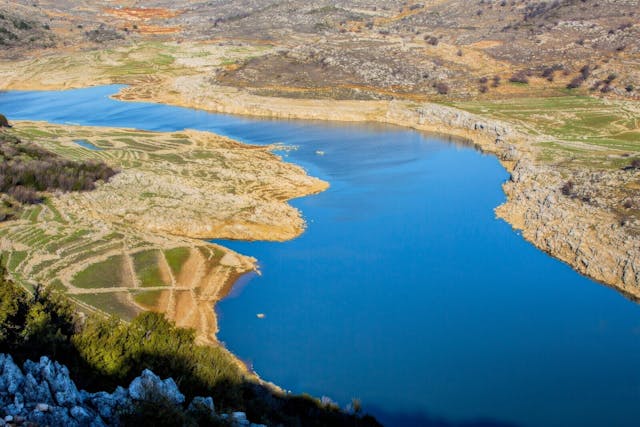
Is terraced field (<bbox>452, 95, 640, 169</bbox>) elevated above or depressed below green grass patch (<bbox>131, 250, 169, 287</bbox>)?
above

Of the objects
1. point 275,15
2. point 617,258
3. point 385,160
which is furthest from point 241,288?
point 275,15

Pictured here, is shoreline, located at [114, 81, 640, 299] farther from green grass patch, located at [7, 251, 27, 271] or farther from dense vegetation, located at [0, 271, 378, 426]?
green grass patch, located at [7, 251, 27, 271]

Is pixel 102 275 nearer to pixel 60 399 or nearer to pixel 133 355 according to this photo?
pixel 133 355

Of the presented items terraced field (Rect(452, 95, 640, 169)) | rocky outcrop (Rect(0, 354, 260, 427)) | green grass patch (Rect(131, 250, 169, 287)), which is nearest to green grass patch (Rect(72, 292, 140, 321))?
green grass patch (Rect(131, 250, 169, 287))

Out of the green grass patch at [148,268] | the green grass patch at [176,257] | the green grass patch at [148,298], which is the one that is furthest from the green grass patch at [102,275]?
the green grass patch at [176,257]

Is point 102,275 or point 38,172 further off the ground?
point 38,172

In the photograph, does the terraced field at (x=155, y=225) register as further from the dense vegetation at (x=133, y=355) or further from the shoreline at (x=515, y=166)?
the shoreline at (x=515, y=166)

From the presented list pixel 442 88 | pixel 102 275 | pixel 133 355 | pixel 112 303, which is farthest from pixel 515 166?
pixel 133 355
